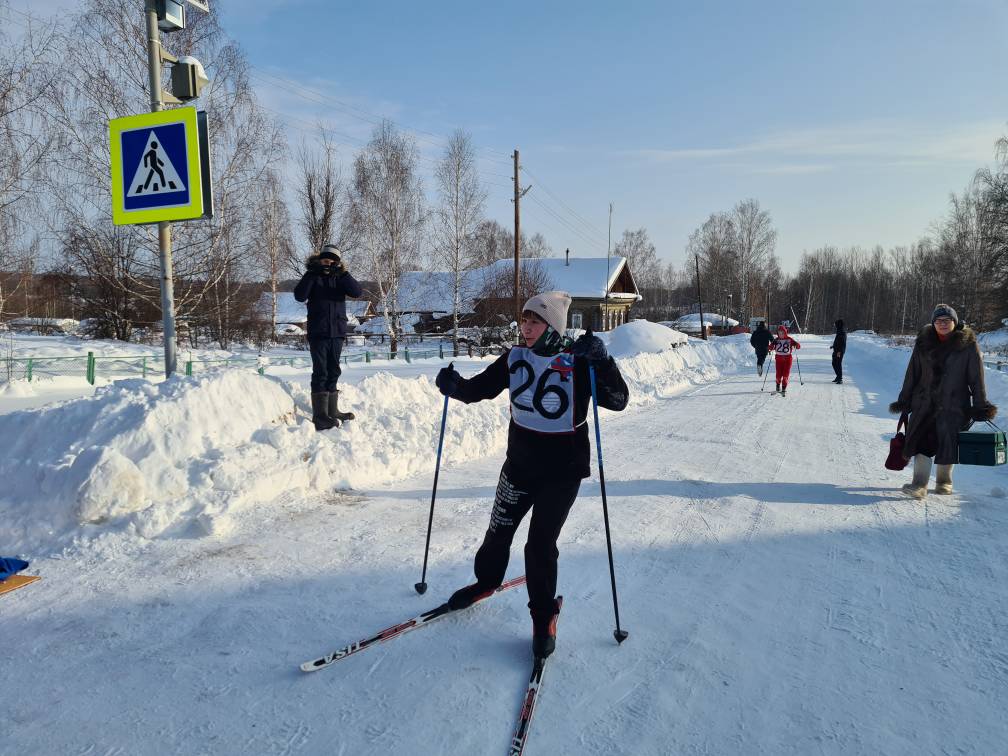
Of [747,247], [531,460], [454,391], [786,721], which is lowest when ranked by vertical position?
[786,721]

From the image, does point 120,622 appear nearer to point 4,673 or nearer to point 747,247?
point 4,673

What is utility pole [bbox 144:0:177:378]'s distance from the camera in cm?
506

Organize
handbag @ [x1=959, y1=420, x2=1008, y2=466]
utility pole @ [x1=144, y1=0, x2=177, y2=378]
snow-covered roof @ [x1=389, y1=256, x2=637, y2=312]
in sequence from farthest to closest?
snow-covered roof @ [x1=389, y1=256, x2=637, y2=312]
handbag @ [x1=959, y1=420, x2=1008, y2=466]
utility pole @ [x1=144, y1=0, x2=177, y2=378]

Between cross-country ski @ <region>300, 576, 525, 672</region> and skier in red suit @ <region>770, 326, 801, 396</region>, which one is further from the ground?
skier in red suit @ <region>770, 326, 801, 396</region>

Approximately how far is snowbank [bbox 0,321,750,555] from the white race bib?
8.85 ft

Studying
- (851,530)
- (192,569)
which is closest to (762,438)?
(851,530)

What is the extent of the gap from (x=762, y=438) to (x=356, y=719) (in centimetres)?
739

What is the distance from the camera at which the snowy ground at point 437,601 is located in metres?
2.49

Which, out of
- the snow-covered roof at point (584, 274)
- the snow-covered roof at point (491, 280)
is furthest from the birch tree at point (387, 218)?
the snow-covered roof at point (584, 274)

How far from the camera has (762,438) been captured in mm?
8500

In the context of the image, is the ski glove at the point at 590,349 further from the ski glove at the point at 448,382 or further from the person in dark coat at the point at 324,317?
the person in dark coat at the point at 324,317

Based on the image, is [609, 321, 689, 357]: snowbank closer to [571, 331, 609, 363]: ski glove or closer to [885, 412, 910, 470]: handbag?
[885, 412, 910, 470]: handbag

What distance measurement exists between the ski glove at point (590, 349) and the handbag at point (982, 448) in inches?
173

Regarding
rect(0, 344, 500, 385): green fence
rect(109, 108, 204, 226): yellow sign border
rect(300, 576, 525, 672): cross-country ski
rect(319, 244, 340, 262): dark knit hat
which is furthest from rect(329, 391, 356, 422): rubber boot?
rect(0, 344, 500, 385): green fence
